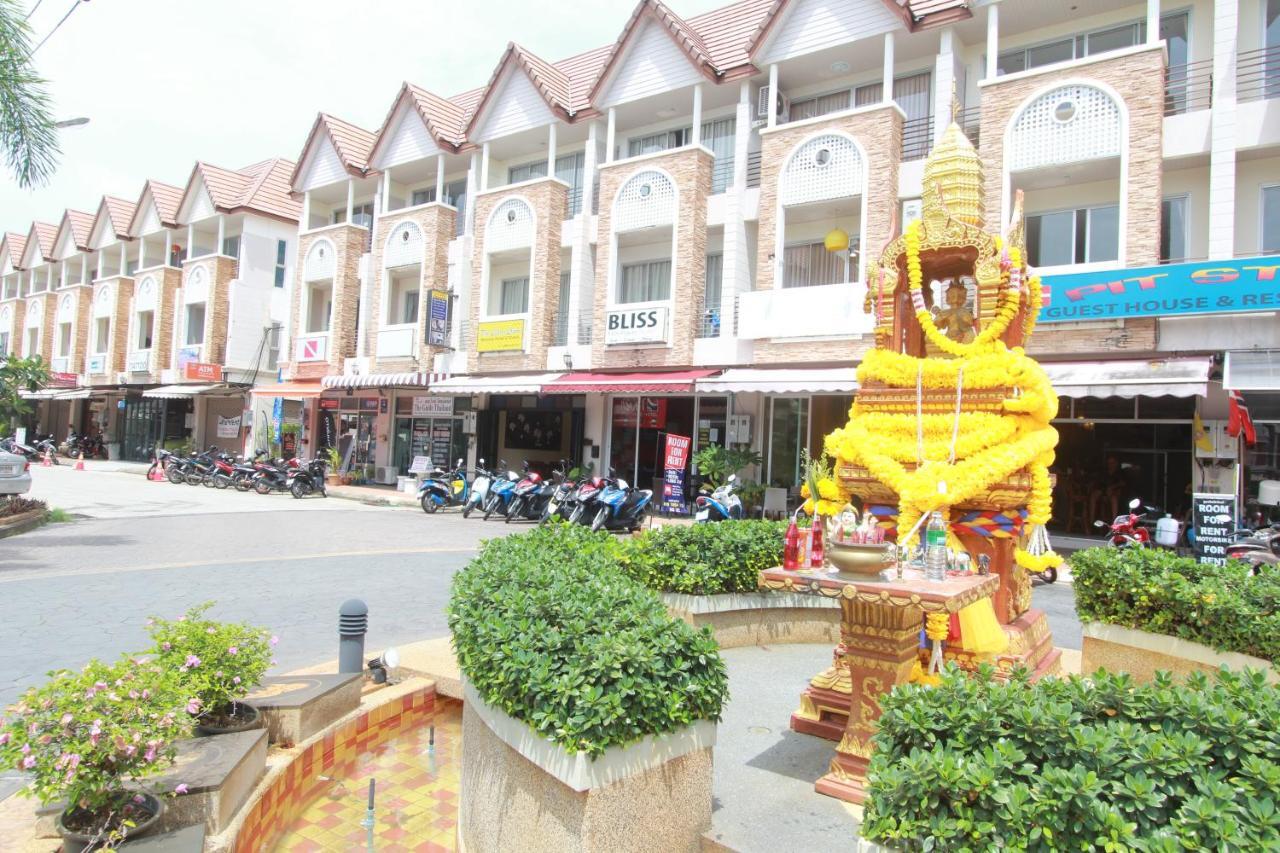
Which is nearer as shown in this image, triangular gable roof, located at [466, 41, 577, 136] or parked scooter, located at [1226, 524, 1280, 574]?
parked scooter, located at [1226, 524, 1280, 574]

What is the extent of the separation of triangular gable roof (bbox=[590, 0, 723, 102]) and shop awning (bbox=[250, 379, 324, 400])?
41.0 ft

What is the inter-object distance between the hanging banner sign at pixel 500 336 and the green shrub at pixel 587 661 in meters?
16.3

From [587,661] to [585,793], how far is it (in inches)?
18.9

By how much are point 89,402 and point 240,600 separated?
38777 millimetres

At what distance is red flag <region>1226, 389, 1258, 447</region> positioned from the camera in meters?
11.2

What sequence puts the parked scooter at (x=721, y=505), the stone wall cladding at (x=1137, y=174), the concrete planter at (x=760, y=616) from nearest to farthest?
the concrete planter at (x=760, y=616) < the stone wall cladding at (x=1137, y=174) < the parked scooter at (x=721, y=505)

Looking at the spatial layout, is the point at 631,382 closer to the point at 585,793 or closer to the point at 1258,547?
the point at 1258,547

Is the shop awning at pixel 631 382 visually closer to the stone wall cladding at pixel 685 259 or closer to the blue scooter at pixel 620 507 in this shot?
the stone wall cladding at pixel 685 259

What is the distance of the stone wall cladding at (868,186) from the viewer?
14711mm

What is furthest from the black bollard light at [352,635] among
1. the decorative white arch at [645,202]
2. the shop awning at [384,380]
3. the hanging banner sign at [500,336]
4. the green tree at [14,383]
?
the shop awning at [384,380]

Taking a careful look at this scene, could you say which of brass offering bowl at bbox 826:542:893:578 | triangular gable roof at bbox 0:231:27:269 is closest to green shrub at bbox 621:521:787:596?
brass offering bowl at bbox 826:542:893:578

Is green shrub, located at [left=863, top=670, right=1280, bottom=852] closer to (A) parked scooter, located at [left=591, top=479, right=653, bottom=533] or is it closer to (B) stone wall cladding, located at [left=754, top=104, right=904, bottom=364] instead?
(A) parked scooter, located at [left=591, top=479, right=653, bottom=533]

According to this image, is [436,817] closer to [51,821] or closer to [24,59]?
[51,821]

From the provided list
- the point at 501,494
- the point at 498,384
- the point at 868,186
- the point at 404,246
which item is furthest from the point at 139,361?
the point at 868,186
